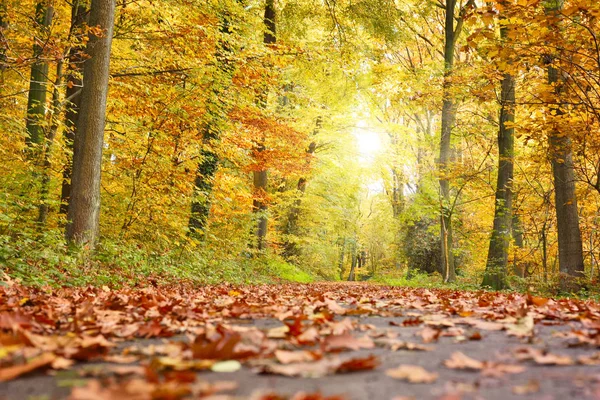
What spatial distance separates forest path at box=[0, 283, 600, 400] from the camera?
1.55 metres

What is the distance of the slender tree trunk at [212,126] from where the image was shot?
11.0m

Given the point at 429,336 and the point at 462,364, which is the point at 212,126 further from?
the point at 462,364

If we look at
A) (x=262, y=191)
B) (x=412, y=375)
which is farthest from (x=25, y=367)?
(x=262, y=191)

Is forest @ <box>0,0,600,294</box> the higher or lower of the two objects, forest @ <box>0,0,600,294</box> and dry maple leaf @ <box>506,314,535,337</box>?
the higher

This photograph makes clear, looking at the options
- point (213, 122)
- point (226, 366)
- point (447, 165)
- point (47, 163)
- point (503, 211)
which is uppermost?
point (213, 122)

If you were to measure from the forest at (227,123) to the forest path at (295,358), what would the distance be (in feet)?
12.3

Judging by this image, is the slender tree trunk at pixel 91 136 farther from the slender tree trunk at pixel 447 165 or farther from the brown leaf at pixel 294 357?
the slender tree trunk at pixel 447 165

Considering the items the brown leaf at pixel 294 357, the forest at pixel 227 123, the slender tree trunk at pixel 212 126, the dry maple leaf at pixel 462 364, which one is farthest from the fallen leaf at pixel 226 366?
the slender tree trunk at pixel 212 126

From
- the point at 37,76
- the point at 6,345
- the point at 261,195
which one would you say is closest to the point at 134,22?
the point at 37,76

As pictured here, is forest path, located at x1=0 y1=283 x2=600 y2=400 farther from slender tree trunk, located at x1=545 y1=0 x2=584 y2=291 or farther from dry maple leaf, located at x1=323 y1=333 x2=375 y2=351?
slender tree trunk, located at x1=545 y1=0 x2=584 y2=291

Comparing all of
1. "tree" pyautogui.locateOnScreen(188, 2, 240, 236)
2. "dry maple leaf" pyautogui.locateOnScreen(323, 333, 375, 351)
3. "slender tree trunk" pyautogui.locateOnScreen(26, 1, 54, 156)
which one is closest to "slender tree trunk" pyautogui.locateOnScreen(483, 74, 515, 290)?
"tree" pyautogui.locateOnScreen(188, 2, 240, 236)

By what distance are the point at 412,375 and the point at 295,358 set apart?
473mm

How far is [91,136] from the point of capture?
25.2ft

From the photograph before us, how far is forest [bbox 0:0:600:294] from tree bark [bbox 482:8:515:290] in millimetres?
52
